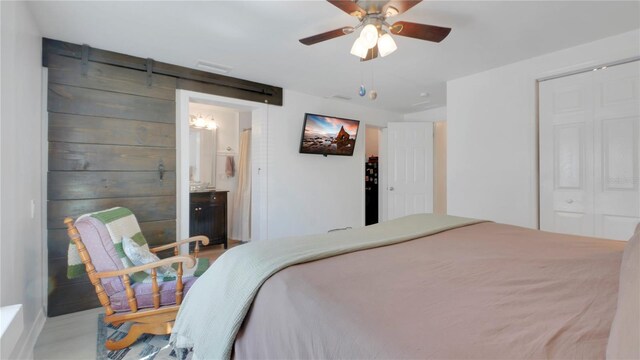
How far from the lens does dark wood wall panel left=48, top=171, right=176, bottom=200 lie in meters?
2.51

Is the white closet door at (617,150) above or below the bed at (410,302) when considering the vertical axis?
above

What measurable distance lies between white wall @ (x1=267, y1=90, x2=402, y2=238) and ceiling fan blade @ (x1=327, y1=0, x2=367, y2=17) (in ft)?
7.42

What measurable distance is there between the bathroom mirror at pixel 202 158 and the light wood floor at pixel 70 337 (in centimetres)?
262

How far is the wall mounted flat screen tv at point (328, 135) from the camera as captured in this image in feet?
13.3

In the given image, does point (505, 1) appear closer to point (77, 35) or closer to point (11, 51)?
point (11, 51)

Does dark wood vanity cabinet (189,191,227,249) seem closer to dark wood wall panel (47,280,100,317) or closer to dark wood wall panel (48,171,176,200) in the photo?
dark wood wall panel (48,171,176,200)

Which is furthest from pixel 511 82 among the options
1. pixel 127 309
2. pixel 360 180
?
pixel 127 309

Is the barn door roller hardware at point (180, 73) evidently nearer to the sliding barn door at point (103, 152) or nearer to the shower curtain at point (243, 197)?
the sliding barn door at point (103, 152)

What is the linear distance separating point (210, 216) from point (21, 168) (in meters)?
2.65

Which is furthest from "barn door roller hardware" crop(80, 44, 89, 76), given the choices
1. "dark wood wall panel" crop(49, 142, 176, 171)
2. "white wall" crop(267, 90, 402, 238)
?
"white wall" crop(267, 90, 402, 238)

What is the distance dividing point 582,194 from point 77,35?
4.74 m

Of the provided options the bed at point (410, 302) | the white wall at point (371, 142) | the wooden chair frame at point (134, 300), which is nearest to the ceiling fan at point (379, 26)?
the bed at point (410, 302)

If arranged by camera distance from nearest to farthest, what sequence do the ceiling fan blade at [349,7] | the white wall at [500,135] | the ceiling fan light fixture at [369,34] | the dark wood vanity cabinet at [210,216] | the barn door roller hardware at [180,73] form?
the ceiling fan blade at [349,7] → the ceiling fan light fixture at [369,34] → the barn door roller hardware at [180,73] → the white wall at [500,135] → the dark wood vanity cabinet at [210,216]

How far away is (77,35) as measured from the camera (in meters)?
2.42
